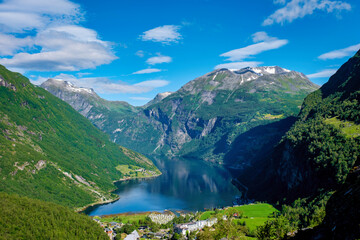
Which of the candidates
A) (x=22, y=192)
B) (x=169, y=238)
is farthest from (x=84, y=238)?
(x=22, y=192)

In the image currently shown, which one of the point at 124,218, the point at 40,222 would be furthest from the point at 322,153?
the point at 40,222

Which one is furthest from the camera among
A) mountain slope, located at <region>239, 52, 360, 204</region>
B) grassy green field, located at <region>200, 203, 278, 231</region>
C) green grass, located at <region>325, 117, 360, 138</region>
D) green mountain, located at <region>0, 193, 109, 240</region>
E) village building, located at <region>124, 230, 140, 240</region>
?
green grass, located at <region>325, 117, 360, 138</region>

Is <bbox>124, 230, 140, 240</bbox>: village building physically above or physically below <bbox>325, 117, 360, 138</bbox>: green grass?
below

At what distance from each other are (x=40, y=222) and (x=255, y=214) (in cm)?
10368

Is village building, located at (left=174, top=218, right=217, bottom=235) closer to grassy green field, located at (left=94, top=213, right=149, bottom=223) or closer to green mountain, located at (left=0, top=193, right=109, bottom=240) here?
green mountain, located at (left=0, top=193, right=109, bottom=240)

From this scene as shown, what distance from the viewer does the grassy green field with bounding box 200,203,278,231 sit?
124m

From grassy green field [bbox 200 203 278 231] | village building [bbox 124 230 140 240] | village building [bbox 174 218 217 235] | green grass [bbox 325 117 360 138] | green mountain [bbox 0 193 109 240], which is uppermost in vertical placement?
green grass [bbox 325 117 360 138]

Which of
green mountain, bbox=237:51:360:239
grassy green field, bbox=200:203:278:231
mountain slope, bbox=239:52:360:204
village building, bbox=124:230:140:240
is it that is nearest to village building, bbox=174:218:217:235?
grassy green field, bbox=200:203:278:231

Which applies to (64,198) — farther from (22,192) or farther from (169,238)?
(169,238)

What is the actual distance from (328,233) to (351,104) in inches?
6661

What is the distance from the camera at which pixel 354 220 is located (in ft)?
75.8

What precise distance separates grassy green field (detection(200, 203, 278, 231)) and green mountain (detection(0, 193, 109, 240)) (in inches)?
2370

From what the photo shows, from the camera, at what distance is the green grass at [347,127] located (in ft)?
463

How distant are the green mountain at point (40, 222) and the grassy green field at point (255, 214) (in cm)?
6019
